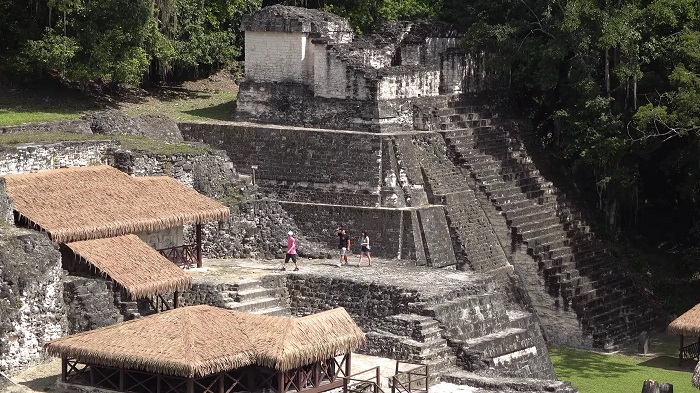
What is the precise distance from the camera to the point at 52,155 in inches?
1393

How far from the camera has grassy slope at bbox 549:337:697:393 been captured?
35.7 m

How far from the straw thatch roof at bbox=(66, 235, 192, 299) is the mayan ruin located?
4 cm

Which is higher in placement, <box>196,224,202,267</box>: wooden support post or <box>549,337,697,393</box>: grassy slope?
<box>196,224,202,267</box>: wooden support post

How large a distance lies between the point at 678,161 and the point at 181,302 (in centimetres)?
1440

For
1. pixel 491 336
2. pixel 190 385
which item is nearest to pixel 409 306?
pixel 491 336

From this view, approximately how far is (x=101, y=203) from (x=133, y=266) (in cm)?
214

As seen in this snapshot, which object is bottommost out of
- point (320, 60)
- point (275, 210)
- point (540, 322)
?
point (540, 322)

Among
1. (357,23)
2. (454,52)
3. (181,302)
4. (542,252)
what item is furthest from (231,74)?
(181,302)

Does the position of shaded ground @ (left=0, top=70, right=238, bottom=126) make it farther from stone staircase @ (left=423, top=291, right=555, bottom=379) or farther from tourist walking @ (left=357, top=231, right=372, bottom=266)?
stone staircase @ (left=423, top=291, right=555, bottom=379)

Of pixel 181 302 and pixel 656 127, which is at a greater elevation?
pixel 656 127

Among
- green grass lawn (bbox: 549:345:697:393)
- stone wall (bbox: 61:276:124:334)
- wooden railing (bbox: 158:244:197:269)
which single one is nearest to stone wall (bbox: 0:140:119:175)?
wooden railing (bbox: 158:244:197:269)

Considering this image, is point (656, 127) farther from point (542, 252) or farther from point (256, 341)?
point (256, 341)

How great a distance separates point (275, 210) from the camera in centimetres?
3844

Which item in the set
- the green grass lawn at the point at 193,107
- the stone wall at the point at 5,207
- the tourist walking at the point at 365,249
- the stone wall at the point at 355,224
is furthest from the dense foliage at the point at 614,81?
the stone wall at the point at 5,207
